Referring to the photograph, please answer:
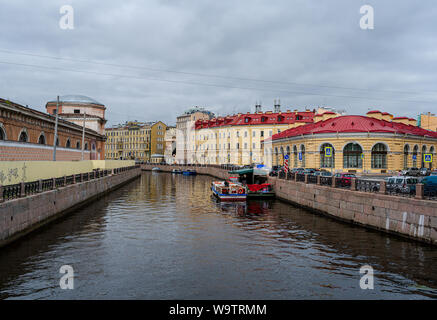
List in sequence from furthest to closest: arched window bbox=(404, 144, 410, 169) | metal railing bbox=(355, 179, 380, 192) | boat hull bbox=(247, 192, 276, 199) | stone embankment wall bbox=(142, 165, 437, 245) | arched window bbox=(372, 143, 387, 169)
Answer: arched window bbox=(404, 144, 410, 169) < arched window bbox=(372, 143, 387, 169) < boat hull bbox=(247, 192, 276, 199) < metal railing bbox=(355, 179, 380, 192) < stone embankment wall bbox=(142, 165, 437, 245)

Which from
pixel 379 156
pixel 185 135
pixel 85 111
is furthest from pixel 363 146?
pixel 185 135

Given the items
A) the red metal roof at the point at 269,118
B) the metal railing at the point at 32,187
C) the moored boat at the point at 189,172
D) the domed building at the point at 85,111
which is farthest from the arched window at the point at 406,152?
the domed building at the point at 85,111

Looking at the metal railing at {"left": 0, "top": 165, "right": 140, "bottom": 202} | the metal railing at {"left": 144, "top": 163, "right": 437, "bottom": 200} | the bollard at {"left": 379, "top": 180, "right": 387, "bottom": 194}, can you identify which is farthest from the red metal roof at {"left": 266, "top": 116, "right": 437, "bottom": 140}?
the metal railing at {"left": 0, "top": 165, "right": 140, "bottom": 202}

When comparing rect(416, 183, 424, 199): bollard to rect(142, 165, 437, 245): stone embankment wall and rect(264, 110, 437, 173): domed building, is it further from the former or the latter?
rect(264, 110, 437, 173): domed building

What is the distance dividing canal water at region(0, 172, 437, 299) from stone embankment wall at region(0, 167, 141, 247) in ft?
2.07

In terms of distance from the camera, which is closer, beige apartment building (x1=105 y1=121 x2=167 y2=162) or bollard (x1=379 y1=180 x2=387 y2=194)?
bollard (x1=379 y1=180 x2=387 y2=194)

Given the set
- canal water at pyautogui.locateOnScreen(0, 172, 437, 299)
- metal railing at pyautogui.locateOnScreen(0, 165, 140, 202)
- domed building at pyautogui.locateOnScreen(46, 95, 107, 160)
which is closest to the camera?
canal water at pyautogui.locateOnScreen(0, 172, 437, 299)

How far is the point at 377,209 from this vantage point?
67.9 feet

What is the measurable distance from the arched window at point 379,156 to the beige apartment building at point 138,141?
337 ft

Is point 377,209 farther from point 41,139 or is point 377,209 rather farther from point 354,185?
point 41,139

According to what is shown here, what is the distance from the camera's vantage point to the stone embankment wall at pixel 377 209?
17.1 m

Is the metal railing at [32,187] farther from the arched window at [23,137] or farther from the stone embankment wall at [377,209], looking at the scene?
the stone embankment wall at [377,209]

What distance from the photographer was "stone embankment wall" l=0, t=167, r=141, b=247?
1605 centimetres

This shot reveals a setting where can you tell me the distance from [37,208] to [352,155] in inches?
1616
